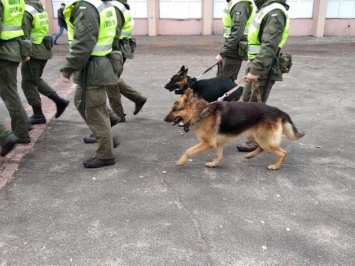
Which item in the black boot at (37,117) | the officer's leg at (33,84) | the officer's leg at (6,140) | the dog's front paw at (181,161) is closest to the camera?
the officer's leg at (6,140)

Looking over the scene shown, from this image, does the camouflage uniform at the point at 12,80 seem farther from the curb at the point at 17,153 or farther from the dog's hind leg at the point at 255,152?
the dog's hind leg at the point at 255,152

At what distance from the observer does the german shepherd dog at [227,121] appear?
Result: 172 inches

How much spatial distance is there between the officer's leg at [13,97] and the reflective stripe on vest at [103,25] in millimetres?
1252

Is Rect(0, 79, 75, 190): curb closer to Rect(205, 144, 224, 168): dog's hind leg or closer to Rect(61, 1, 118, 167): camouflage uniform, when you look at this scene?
Rect(61, 1, 118, 167): camouflage uniform

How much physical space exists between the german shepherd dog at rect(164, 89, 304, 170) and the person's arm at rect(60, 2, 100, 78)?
3.96 feet

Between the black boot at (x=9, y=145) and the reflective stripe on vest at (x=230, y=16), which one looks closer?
the black boot at (x=9, y=145)

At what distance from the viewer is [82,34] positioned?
3.79 m

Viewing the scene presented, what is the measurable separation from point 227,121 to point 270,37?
116cm

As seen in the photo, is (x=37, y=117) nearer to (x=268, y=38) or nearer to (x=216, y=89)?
(x=216, y=89)

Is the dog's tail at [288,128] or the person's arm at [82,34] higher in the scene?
the person's arm at [82,34]

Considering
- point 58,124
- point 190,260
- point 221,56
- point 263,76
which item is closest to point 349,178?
point 263,76

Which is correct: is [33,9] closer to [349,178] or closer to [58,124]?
[58,124]

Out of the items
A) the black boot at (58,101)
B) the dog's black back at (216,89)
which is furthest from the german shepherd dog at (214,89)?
the black boot at (58,101)

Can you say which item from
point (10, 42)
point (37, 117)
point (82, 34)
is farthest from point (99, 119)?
point (37, 117)
